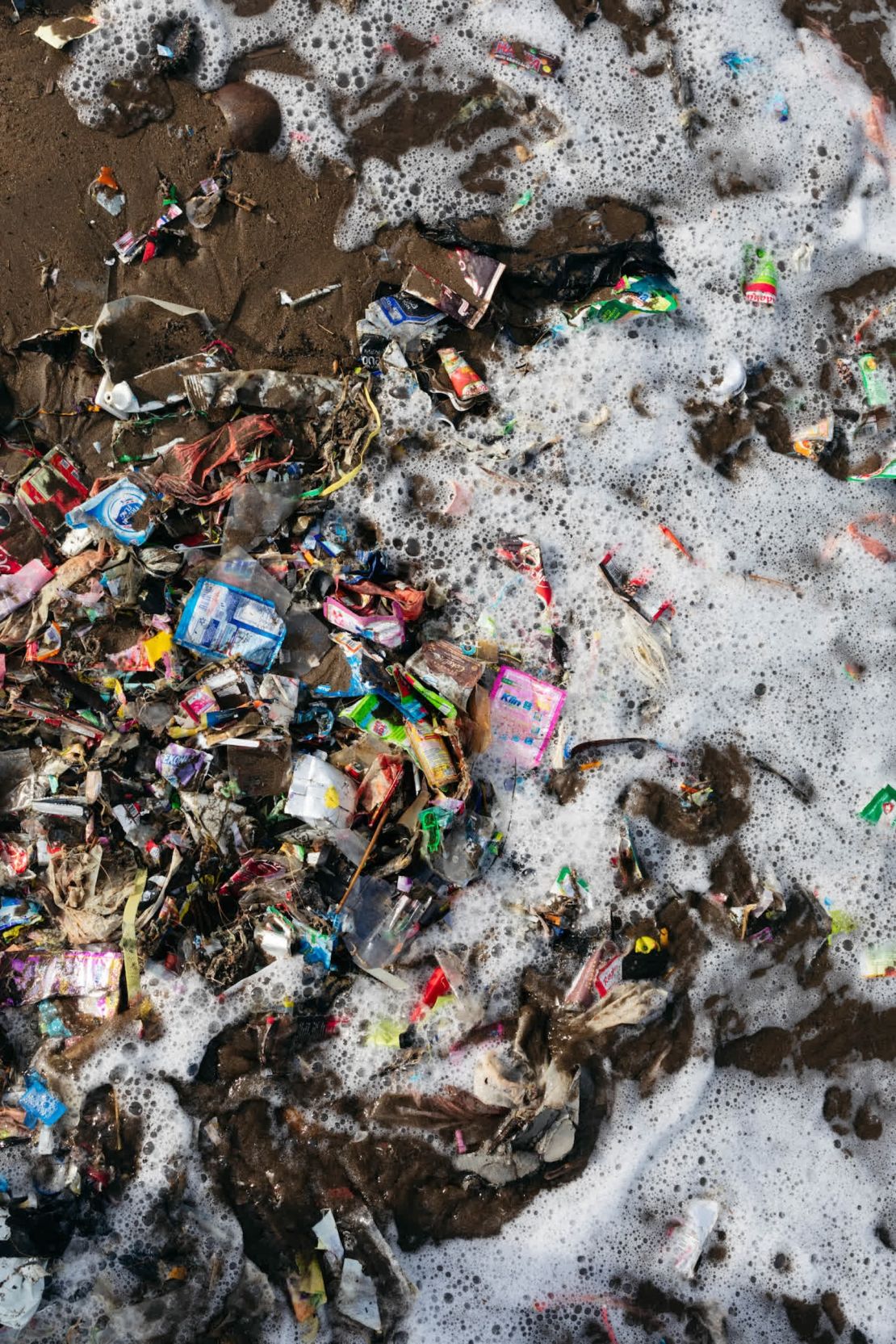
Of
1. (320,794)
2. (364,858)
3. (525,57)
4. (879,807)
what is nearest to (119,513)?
(320,794)

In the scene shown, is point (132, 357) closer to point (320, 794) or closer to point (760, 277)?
point (320, 794)

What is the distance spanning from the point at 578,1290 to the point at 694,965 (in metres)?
1.38

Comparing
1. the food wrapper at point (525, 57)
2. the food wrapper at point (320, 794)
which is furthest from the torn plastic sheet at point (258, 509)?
the food wrapper at point (525, 57)

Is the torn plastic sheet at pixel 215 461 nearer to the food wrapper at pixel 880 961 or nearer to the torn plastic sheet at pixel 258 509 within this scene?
the torn plastic sheet at pixel 258 509

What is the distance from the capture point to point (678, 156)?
141 inches

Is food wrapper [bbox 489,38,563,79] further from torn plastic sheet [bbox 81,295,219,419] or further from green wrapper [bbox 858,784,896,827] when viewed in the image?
green wrapper [bbox 858,784,896,827]

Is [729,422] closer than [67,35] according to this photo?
No

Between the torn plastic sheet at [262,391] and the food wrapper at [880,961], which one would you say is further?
the food wrapper at [880,961]

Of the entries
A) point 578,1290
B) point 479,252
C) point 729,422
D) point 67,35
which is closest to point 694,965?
point 578,1290

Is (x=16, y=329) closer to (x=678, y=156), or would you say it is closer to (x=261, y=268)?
(x=261, y=268)

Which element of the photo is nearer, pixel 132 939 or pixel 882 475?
pixel 132 939

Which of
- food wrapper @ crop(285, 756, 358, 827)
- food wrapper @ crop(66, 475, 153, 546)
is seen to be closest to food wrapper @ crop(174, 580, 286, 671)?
food wrapper @ crop(66, 475, 153, 546)

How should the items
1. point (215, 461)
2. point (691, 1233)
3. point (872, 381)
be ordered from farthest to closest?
point (872, 381) < point (691, 1233) < point (215, 461)

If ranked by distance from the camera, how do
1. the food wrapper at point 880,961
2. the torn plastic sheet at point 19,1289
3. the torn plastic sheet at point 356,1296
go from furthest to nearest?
the food wrapper at point 880,961 < the torn plastic sheet at point 356,1296 < the torn plastic sheet at point 19,1289
